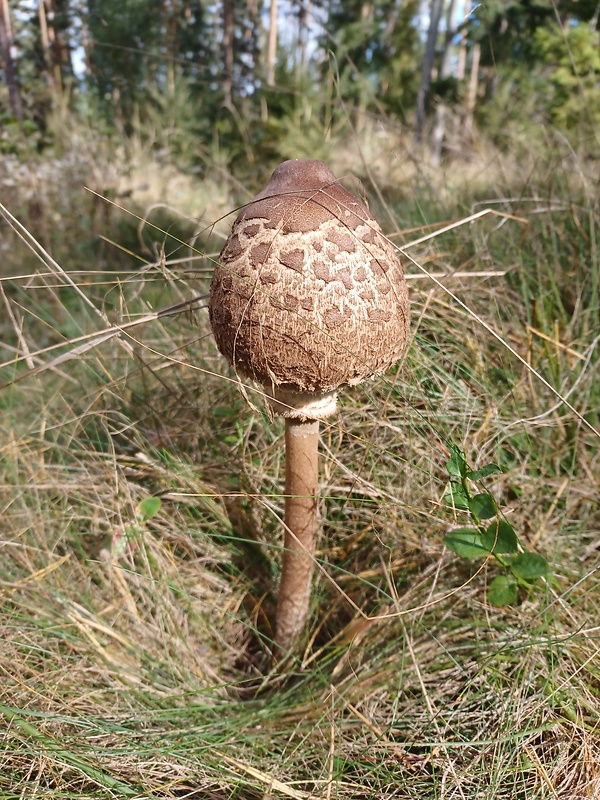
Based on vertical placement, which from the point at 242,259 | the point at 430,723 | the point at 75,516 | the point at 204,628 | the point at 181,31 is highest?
the point at 181,31

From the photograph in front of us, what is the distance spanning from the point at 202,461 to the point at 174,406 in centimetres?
30

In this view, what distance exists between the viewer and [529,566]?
1.41m

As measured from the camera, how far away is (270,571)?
6.59 ft

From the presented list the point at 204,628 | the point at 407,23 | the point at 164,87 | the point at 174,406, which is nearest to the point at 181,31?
the point at 164,87

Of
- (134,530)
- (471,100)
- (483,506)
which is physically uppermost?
(471,100)

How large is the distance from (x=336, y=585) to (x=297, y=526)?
332mm

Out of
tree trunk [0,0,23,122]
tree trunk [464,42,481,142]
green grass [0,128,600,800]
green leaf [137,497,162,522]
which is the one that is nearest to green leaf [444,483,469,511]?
green grass [0,128,600,800]

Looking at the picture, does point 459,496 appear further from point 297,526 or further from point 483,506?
point 297,526

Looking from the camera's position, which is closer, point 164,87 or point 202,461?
point 202,461

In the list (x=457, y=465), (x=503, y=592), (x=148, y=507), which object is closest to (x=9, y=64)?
(x=148, y=507)

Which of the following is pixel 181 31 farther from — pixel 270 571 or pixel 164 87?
Answer: pixel 270 571

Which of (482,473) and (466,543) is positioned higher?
(482,473)

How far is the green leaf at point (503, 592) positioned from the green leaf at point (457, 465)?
1.06ft

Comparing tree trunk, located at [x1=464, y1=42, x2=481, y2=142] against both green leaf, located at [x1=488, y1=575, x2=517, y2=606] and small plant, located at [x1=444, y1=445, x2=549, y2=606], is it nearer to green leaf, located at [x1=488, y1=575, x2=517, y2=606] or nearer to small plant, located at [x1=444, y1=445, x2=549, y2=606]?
small plant, located at [x1=444, y1=445, x2=549, y2=606]
